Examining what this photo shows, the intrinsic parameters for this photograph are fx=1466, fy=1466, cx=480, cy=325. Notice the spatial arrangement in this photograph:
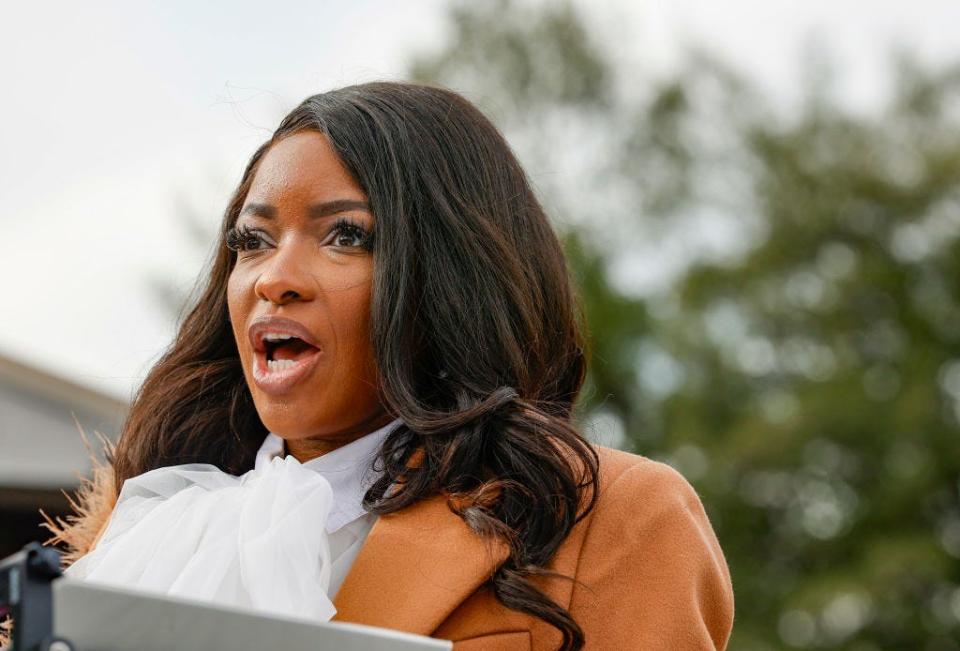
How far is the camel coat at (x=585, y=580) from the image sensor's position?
1.70 m

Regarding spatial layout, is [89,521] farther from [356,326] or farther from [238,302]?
[356,326]

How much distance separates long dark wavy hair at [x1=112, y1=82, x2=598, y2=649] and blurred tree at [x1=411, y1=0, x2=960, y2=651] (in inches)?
472

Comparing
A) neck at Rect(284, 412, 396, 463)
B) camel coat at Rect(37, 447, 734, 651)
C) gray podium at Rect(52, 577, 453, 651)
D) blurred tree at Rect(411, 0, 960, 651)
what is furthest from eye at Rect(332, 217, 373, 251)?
blurred tree at Rect(411, 0, 960, 651)

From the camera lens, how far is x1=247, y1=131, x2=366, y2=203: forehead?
1934mm

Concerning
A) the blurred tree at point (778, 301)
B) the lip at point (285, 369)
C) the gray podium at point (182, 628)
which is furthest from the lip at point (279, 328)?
the blurred tree at point (778, 301)

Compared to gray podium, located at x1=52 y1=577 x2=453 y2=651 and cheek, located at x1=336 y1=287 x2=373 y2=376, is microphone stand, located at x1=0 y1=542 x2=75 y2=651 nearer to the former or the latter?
gray podium, located at x1=52 y1=577 x2=453 y2=651

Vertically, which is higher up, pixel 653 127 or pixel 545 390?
pixel 545 390

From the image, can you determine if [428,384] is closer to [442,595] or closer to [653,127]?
[442,595]

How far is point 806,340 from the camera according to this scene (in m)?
15.7

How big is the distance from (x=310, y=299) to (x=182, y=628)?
756 millimetres

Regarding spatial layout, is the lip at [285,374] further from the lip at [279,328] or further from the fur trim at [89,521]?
the fur trim at [89,521]

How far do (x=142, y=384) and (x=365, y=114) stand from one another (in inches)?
23.9

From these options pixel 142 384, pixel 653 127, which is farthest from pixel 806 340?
pixel 142 384

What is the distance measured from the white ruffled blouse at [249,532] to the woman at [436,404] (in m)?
0.01
